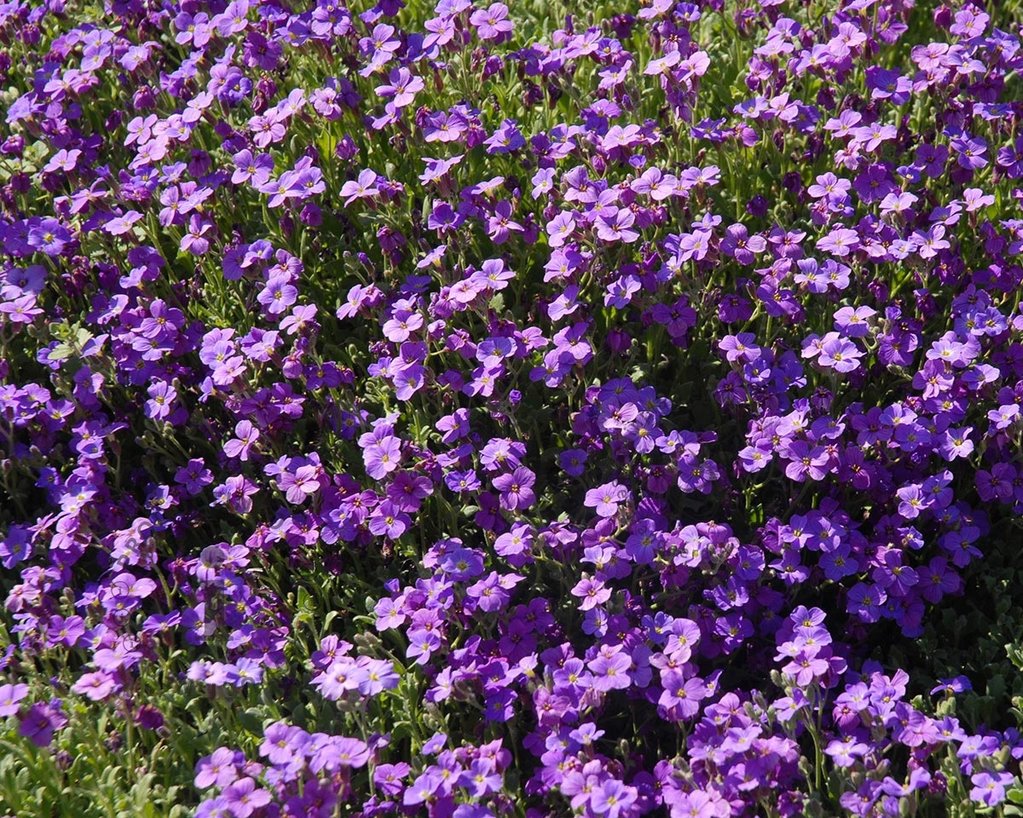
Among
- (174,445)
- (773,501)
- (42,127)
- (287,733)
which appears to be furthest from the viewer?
(42,127)

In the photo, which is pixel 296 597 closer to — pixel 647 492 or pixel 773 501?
pixel 647 492

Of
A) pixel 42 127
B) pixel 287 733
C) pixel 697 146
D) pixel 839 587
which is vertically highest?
pixel 42 127

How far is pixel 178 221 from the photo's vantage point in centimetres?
485

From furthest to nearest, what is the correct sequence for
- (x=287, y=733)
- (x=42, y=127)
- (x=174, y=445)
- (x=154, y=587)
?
1. (x=42, y=127)
2. (x=174, y=445)
3. (x=154, y=587)
4. (x=287, y=733)

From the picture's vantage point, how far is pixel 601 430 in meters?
4.32

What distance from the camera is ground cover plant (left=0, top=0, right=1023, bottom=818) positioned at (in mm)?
3732

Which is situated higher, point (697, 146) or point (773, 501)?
point (697, 146)

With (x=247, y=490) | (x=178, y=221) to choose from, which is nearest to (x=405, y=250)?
(x=178, y=221)

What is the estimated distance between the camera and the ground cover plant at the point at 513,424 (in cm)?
373

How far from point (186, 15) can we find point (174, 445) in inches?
72.8

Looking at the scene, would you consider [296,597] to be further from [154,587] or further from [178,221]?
[178,221]

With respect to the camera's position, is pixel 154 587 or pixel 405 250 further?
pixel 405 250

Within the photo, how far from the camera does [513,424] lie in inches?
171

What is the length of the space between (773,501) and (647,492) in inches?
18.1
